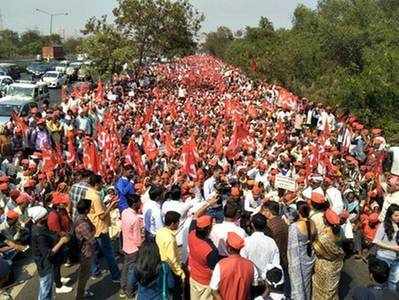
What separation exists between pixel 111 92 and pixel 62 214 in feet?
64.0

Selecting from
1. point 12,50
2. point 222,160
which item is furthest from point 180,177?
point 12,50

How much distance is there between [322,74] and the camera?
97.7 feet

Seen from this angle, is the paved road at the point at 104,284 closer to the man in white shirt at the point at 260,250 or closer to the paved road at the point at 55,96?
the man in white shirt at the point at 260,250

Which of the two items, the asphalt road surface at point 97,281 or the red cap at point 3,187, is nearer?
the asphalt road surface at point 97,281

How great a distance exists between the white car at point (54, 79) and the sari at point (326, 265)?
1392 inches

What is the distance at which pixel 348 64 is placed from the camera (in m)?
29.8

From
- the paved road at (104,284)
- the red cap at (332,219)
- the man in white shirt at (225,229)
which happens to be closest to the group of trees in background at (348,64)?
the paved road at (104,284)

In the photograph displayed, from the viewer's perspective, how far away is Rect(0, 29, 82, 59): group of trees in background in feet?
287

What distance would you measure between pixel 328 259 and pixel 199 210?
62.7 inches

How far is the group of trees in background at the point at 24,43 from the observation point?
8744cm

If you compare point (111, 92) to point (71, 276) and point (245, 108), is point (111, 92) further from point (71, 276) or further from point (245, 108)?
point (71, 276)

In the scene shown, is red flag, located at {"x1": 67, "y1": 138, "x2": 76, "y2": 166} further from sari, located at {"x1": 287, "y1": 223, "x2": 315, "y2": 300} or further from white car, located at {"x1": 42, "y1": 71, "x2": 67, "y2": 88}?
white car, located at {"x1": 42, "y1": 71, "x2": 67, "y2": 88}

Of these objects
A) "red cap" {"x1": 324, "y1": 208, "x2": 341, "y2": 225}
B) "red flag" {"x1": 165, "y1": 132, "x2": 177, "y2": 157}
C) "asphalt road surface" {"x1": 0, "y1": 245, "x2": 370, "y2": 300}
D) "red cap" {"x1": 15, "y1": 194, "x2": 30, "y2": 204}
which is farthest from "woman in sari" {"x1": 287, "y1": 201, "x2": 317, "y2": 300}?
"red flag" {"x1": 165, "y1": 132, "x2": 177, "y2": 157}

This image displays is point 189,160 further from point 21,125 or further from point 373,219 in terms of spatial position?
point 21,125
